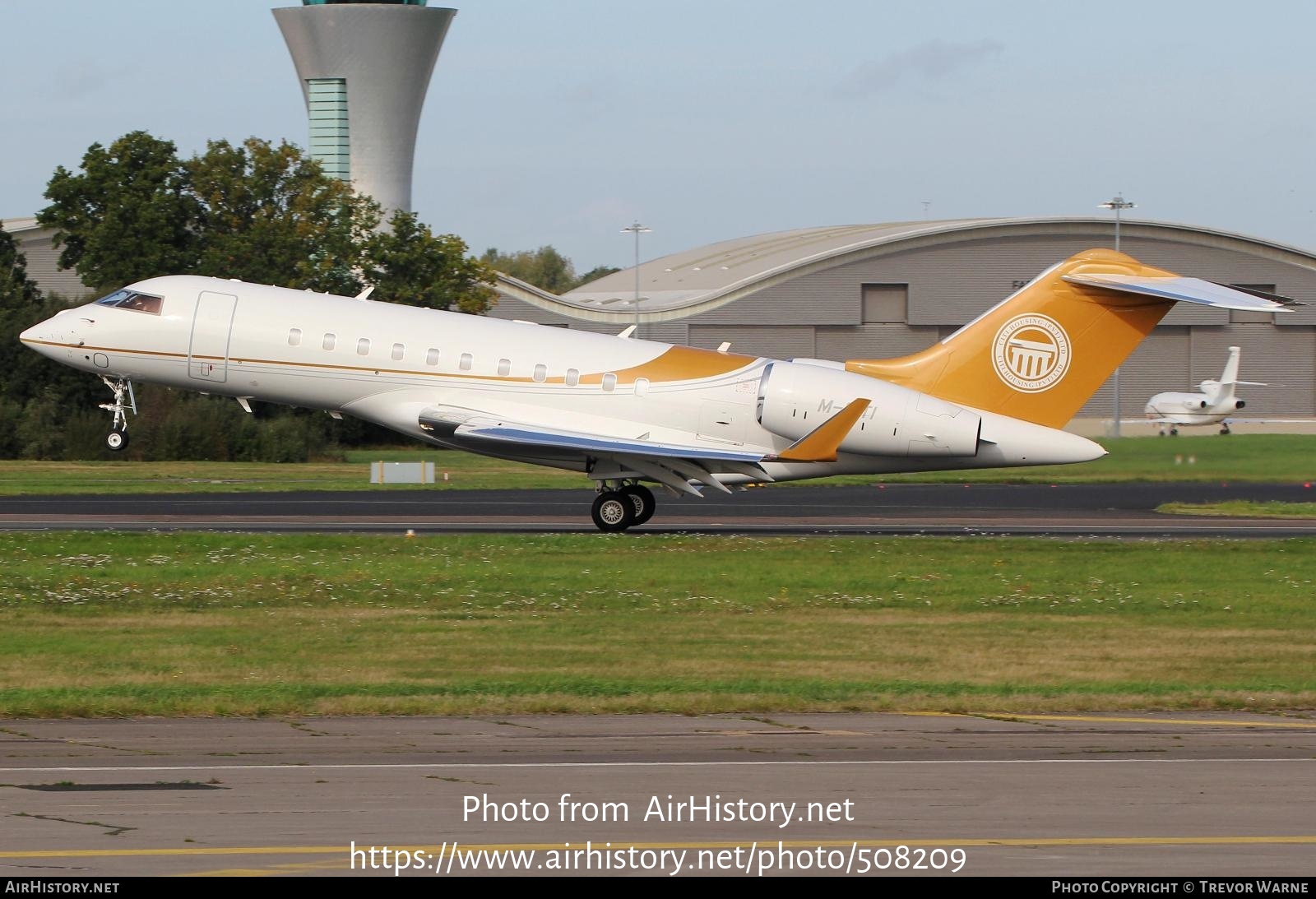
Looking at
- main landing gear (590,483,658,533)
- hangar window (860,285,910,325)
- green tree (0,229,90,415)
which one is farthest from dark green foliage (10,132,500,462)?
main landing gear (590,483,658,533)

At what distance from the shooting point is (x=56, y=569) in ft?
68.9

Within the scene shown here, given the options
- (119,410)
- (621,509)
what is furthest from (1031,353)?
(119,410)

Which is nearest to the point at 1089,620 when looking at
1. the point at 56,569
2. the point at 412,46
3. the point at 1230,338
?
the point at 56,569

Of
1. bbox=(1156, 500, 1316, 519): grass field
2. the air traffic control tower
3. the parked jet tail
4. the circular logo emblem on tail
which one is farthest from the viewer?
the air traffic control tower

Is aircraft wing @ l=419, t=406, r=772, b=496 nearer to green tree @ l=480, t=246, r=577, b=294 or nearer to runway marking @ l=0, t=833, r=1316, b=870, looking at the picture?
runway marking @ l=0, t=833, r=1316, b=870

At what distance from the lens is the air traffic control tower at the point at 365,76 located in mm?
88812

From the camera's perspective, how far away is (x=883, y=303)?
85000 mm

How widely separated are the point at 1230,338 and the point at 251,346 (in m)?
69.2

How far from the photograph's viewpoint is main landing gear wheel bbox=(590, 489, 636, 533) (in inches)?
1064

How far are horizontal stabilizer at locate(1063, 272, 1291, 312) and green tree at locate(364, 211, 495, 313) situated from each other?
46102 mm

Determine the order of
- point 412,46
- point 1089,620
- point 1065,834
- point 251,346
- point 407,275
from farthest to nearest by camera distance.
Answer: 1. point 412,46
2. point 407,275
3. point 251,346
4. point 1089,620
5. point 1065,834

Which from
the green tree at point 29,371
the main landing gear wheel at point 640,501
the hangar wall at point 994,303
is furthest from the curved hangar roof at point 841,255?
the main landing gear wheel at point 640,501

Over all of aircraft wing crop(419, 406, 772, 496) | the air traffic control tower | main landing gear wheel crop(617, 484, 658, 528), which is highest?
the air traffic control tower

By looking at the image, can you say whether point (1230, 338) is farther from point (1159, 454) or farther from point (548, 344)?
point (548, 344)
